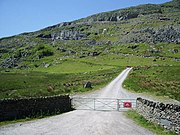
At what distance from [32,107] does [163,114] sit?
1601cm

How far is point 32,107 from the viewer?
98.8 ft

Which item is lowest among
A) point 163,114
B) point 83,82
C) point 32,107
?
point 83,82

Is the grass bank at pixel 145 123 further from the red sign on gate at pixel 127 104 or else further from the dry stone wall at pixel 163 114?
the red sign on gate at pixel 127 104

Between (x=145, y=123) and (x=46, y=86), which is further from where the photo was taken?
(x=46, y=86)

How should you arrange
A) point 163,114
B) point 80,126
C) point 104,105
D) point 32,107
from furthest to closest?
point 104,105
point 32,107
point 80,126
point 163,114

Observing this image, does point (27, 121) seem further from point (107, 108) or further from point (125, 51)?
point (125, 51)

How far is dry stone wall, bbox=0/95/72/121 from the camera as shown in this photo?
91.7 ft

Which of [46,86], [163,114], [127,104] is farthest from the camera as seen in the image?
[46,86]

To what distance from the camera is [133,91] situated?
51.0 metres

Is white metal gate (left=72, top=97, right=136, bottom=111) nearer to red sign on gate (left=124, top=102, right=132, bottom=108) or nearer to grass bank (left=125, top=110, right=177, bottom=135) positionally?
red sign on gate (left=124, top=102, right=132, bottom=108)

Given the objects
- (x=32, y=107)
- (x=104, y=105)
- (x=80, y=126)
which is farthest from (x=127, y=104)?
(x=32, y=107)

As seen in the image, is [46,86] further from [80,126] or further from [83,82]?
[80,126]

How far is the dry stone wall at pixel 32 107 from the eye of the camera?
91.7ft

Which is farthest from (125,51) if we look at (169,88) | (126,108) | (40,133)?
(40,133)
